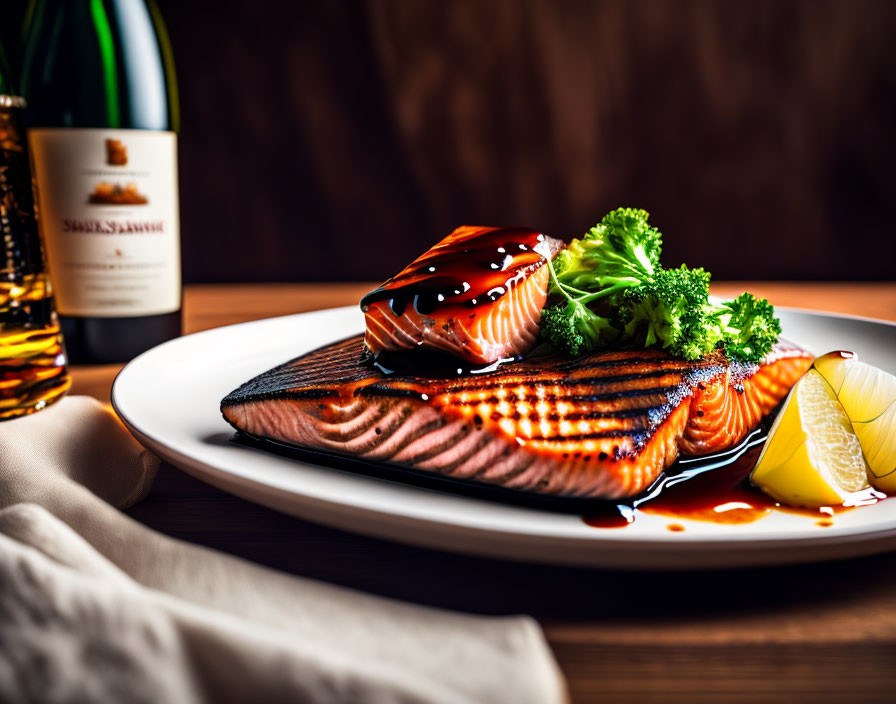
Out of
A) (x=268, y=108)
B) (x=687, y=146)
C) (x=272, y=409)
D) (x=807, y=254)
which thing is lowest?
(x=807, y=254)

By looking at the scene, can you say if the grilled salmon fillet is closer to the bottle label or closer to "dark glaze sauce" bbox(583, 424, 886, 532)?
"dark glaze sauce" bbox(583, 424, 886, 532)

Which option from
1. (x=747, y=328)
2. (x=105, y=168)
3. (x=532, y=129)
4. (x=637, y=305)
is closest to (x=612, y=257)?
(x=637, y=305)

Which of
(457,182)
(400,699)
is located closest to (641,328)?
(400,699)

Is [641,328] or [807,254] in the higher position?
[641,328]

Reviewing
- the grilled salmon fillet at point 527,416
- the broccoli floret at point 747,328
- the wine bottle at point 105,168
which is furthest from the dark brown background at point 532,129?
the grilled salmon fillet at point 527,416

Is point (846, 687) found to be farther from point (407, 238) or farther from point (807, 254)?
point (807, 254)

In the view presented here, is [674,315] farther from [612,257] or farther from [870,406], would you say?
[870,406]

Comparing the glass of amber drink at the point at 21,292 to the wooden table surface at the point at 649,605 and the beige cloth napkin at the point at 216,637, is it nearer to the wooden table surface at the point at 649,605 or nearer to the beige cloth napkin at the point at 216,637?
the wooden table surface at the point at 649,605
